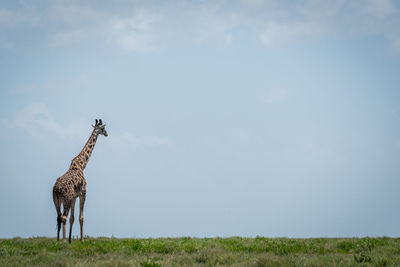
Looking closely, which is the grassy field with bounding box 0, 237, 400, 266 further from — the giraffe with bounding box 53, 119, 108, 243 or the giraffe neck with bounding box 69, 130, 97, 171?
the giraffe neck with bounding box 69, 130, 97, 171

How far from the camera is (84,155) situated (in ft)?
71.1

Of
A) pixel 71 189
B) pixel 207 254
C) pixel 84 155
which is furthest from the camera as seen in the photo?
pixel 84 155

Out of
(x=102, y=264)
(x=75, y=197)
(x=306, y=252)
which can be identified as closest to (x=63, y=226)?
(x=75, y=197)

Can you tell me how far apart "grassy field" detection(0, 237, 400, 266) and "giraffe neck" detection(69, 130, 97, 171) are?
15.3 ft

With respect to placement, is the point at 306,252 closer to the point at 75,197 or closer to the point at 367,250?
the point at 367,250

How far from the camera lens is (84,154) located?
854 inches

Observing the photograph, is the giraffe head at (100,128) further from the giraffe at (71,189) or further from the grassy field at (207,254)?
the grassy field at (207,254)

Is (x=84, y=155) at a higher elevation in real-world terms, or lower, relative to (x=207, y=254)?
higher

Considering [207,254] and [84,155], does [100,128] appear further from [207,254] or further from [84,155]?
[207,254]

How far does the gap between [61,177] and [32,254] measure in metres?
4.92

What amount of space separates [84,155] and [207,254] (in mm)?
10740

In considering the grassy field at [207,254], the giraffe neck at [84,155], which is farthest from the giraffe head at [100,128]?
the grassy field at [207,254]

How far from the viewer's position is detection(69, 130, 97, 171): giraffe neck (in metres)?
20.5

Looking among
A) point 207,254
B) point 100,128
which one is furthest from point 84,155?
point 207,254
